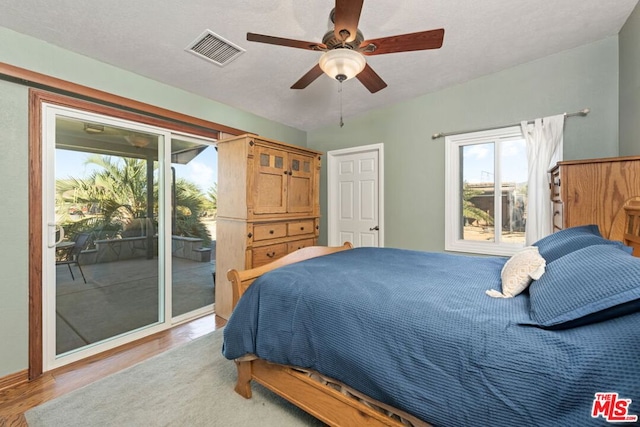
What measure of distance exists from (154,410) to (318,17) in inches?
108

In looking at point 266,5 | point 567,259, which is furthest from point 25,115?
point 567,259

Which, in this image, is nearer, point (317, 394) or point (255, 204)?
point (317, 394)

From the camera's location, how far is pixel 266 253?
3027mm

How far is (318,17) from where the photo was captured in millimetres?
2012

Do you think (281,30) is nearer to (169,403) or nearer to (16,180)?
(16,180)

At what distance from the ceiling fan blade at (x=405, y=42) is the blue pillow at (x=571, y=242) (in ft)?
4.14

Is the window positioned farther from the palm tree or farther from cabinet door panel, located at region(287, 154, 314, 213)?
the palm tree

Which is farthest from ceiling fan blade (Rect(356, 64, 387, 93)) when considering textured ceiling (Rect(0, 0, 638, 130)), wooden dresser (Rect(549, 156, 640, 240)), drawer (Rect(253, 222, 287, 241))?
drawer (Rect(253, 222, 287, 241))

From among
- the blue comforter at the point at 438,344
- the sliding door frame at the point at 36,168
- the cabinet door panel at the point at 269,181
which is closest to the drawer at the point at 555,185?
the blue comforter at the point at 438,344

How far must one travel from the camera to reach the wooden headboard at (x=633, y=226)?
1.59m

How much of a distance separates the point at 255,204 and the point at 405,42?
1922 mm

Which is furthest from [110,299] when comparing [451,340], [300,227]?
[451,340]

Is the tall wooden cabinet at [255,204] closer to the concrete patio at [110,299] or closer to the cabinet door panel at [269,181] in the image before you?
the cabinet door panel at [269,181]

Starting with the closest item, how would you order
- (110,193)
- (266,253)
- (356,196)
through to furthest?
(110,193)
(266,253)
(356,196)
